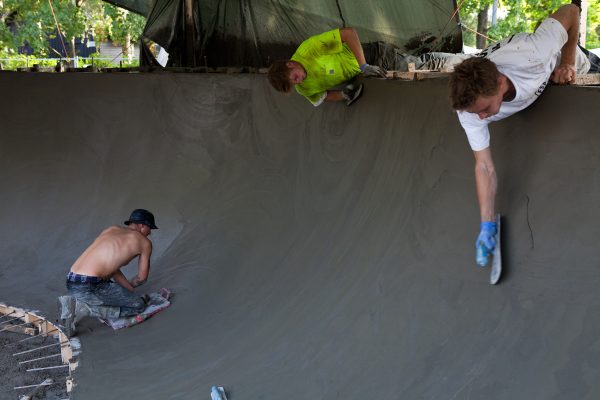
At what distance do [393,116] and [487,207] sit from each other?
1.53 meters

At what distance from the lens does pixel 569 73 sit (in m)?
2.98

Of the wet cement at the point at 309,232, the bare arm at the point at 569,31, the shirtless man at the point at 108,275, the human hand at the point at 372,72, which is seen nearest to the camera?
the wet cement at the point at 309,232

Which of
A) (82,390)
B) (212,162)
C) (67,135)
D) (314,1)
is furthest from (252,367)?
(314,1)

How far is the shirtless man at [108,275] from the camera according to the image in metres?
5.54

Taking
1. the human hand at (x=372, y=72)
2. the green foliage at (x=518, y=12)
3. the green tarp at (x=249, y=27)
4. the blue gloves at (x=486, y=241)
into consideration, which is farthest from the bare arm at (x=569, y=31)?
the green foliage at (x=518, y=12)

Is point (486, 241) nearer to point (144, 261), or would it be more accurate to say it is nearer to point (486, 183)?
point (486, 183)

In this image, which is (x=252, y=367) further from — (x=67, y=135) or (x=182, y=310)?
(x=67, y=135)

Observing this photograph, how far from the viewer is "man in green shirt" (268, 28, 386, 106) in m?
4.88

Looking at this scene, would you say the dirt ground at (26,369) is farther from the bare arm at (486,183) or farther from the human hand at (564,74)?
the human hand at (564,74)

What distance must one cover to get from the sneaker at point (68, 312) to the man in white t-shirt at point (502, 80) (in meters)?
3.62

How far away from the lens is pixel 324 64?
4.93 meters

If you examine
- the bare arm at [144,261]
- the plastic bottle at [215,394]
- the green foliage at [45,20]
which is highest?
the green foliage at [45,20]

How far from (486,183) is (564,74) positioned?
0.59 metres

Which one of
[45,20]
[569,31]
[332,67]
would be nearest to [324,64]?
[332,67]
